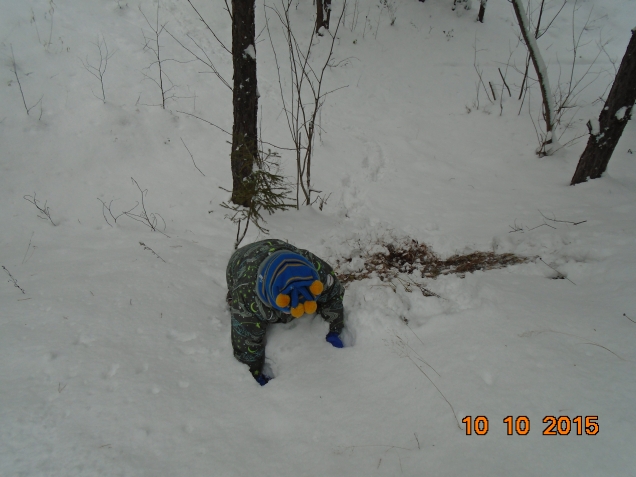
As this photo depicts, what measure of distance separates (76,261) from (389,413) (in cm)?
283

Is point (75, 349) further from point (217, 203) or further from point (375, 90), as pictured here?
point (375, 90)

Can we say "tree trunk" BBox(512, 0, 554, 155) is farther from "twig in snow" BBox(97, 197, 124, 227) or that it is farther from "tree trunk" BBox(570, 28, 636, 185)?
"twig in snow" BBox(97, 197, 124, 227)

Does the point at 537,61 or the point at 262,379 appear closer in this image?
the point at 262,379

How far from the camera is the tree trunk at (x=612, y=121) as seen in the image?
354 centimetres

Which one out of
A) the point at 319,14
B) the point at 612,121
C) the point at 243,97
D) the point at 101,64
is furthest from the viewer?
the point at 319,14

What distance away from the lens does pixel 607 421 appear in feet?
4.95

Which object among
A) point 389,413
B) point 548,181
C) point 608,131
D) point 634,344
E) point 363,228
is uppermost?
point 608,131

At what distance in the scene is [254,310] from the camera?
2.15 meters

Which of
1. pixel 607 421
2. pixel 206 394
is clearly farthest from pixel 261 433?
pixel 607 421

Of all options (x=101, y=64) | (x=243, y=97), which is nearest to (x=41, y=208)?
(x=243, y=97)

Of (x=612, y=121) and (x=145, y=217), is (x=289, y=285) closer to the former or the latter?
(x=145, y=217)

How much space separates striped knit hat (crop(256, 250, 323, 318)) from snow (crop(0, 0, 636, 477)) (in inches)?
20.9

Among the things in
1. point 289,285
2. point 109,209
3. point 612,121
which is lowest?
point 109,209

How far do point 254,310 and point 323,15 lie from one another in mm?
7978
